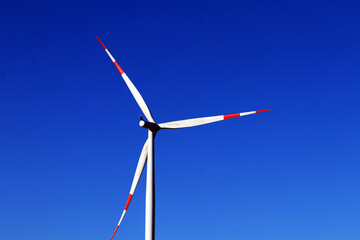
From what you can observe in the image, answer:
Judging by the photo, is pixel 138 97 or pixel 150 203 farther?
pixel 138 97

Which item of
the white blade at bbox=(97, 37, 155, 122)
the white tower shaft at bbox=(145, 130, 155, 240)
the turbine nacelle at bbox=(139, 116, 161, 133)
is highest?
the white blade at bbox=(97, 37, 155, 122)

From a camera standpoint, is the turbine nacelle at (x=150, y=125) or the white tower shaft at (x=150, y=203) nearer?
the white tower shaft at (x=150, y=203)

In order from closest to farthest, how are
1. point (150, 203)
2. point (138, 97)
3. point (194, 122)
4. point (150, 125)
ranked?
point (150, 203) < point (150, 125) < point (194, 122) < point (138, 97)

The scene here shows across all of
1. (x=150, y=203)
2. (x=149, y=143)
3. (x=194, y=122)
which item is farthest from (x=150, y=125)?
(x=150, y=203)

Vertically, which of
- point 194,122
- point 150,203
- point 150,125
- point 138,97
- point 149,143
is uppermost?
point 138,97

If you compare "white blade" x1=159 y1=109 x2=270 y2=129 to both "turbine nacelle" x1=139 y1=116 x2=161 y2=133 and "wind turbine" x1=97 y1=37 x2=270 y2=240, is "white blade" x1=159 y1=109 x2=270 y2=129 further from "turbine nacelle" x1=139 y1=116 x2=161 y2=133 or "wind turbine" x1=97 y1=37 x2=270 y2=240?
"turbine nacelle" x1=139 y1=116 x2=161 y2=133

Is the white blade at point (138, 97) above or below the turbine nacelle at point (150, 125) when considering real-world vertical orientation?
above

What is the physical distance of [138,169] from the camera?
136 ft

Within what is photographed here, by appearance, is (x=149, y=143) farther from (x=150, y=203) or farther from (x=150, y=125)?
(x=150, y=203)

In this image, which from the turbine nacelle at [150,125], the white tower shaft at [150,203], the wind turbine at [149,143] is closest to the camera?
the white tower shaft at [150,203]

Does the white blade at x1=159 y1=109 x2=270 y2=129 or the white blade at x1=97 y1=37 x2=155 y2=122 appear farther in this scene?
the white blade at x1=97 y1=37 x2=155 y2=122

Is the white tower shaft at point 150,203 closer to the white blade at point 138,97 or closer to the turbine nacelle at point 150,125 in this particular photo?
the turbine nacelle at point 150,125

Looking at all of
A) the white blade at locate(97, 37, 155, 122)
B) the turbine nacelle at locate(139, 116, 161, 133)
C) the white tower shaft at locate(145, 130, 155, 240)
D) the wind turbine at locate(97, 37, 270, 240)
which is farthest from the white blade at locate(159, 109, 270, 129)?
the white tower shaft at locate(145, 130, 155, 240)

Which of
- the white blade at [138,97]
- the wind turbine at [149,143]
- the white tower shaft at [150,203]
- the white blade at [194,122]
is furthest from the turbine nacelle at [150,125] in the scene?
the white tower shaft at [150,203]
